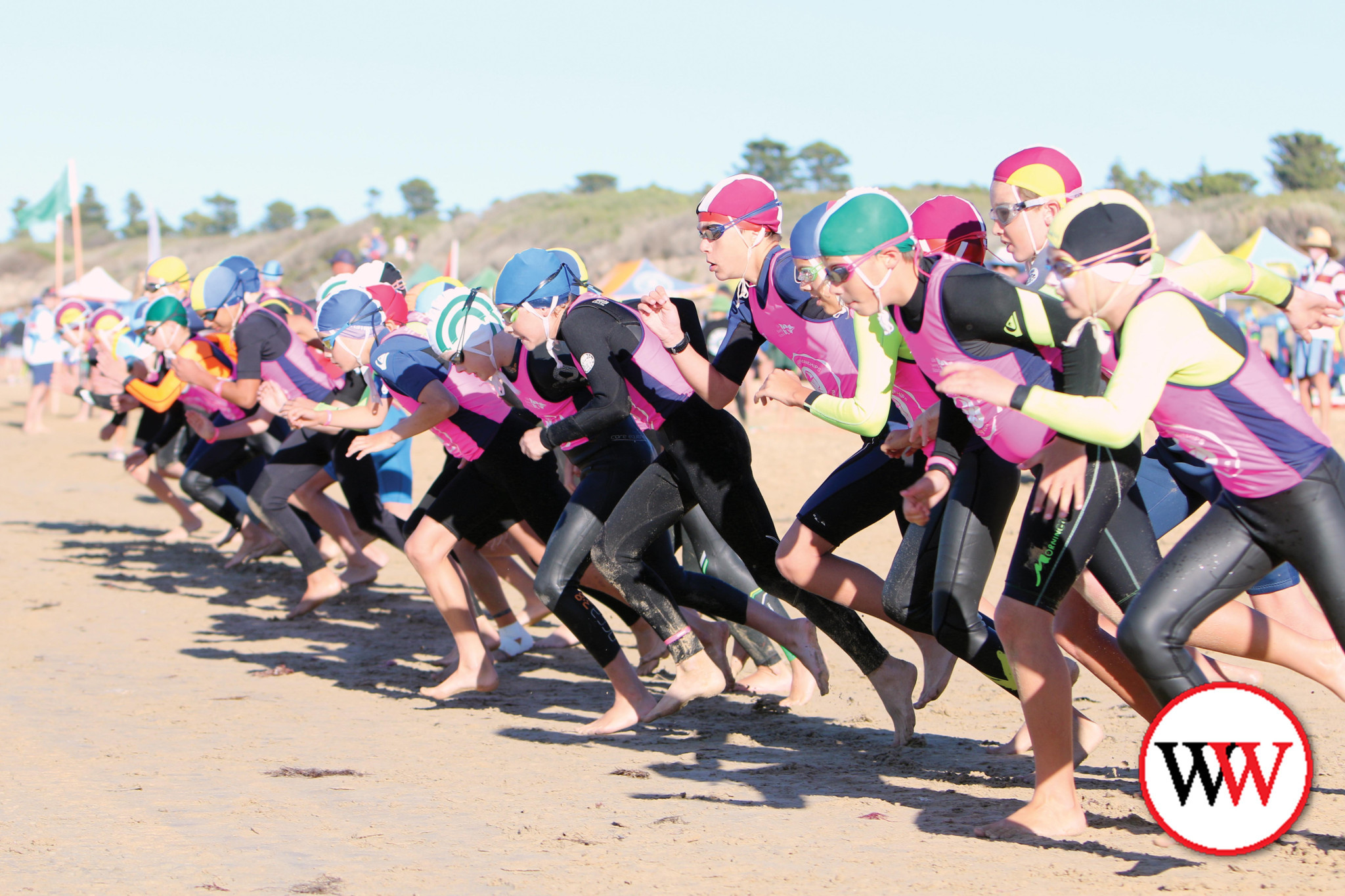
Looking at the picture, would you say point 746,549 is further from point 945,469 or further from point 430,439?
point 430,439

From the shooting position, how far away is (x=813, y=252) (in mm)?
4168

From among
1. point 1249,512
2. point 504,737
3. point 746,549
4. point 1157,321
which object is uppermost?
point 1157,321

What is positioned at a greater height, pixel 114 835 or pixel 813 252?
pixel 813 252

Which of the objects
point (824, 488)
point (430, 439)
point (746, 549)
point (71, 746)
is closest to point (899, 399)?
point (824, 488)

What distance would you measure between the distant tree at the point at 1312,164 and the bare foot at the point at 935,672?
217 feet

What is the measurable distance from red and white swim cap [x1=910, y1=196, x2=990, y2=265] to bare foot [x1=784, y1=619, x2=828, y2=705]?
1641 millimetres

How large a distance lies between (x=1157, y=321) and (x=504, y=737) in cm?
332

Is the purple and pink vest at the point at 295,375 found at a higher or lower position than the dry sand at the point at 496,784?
higher

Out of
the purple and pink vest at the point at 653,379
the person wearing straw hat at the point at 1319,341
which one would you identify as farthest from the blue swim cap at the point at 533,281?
the person wearing straw hat at the point at 1319,341

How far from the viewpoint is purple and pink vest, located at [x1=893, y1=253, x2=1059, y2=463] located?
3.96 meters

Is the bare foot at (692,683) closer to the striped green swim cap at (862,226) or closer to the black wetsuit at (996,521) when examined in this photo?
the black wetsuit at (996,521)

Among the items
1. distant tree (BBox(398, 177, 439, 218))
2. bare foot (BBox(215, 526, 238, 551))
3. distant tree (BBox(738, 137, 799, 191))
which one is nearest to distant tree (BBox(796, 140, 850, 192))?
distant tree (BBox(738, 137, 799, 191))

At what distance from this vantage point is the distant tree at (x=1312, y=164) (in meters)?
63.1

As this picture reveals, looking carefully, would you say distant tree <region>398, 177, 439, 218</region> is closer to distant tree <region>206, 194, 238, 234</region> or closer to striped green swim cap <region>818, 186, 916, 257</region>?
distant tree <region>206, 194, 238, 234</region>
